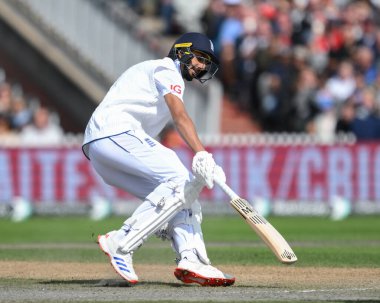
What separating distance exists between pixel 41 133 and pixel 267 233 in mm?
14068

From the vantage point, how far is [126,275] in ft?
29.6

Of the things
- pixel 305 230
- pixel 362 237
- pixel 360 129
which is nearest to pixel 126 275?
pixel 362 237

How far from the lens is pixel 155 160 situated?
29.8ft

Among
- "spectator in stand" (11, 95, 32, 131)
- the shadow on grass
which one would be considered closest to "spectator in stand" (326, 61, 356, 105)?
"spectator in stand" (11, 95, 32, 131)

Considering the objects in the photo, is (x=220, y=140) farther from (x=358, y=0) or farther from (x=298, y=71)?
(x=358, y=0)

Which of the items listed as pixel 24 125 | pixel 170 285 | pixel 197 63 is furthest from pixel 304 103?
pixel 170 285

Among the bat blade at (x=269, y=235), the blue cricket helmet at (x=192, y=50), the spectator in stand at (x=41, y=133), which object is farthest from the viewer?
the spectator in stand at (x=41, y=133)

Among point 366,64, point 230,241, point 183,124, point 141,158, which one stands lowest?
point 230,241

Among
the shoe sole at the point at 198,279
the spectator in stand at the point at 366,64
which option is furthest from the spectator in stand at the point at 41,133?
the shoe sole at the point at 198,279

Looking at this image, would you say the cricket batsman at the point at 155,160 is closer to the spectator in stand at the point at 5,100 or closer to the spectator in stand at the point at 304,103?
the spectator in stand at the point at 304,103

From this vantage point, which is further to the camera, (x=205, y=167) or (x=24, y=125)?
(x=24, y=125)

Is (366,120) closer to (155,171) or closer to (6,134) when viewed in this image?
(6,134)

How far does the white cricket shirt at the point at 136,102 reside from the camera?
9.16m

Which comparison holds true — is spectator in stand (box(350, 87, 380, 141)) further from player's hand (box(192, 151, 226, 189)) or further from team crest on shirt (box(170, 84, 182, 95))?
player's hand (box(192, 151, 226, 189))
